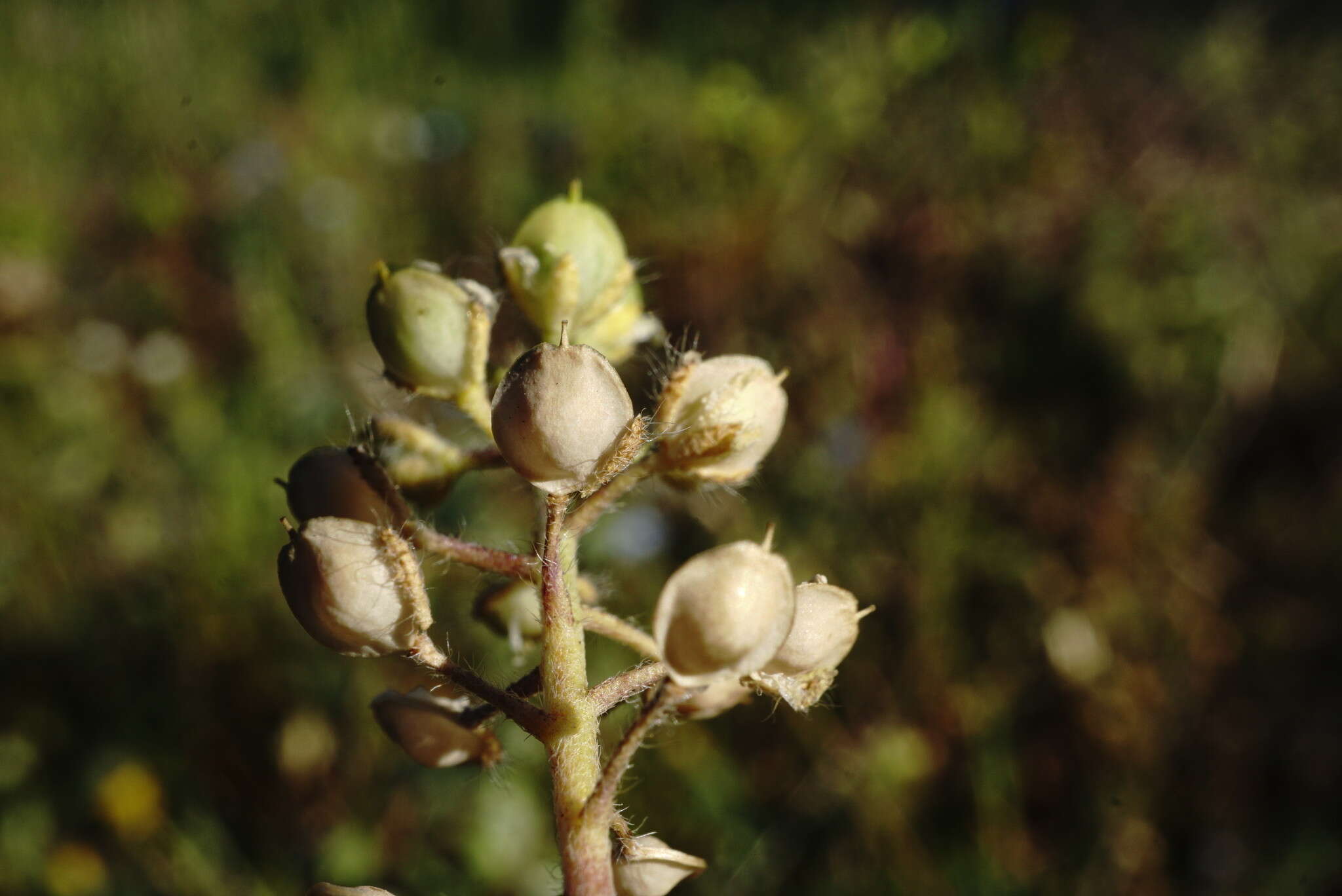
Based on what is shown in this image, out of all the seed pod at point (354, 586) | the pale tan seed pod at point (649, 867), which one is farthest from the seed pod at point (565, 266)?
the pale tan seed pod at point (649, 867)

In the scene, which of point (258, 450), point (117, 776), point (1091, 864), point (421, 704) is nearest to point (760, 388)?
point (421, 704)

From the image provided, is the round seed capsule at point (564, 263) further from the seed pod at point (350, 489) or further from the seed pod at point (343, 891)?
the seed pod at point (343, 891)

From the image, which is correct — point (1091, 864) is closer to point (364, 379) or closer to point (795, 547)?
point (795, 547)

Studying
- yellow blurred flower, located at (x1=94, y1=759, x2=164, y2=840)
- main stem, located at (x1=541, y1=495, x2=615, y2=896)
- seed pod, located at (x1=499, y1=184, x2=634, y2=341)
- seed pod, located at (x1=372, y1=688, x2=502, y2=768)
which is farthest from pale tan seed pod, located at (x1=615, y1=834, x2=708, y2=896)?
yellow blurred flower, located at (x1=94, y1=759, x2=164, y2=840)

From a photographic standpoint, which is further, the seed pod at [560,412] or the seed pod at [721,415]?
the seed pod at [721,415]

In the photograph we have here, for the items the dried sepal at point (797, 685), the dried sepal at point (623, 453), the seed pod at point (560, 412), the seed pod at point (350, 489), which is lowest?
the dried sepal at point (797, 685)

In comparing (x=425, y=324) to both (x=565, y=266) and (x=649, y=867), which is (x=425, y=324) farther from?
(x=649, y=867)
